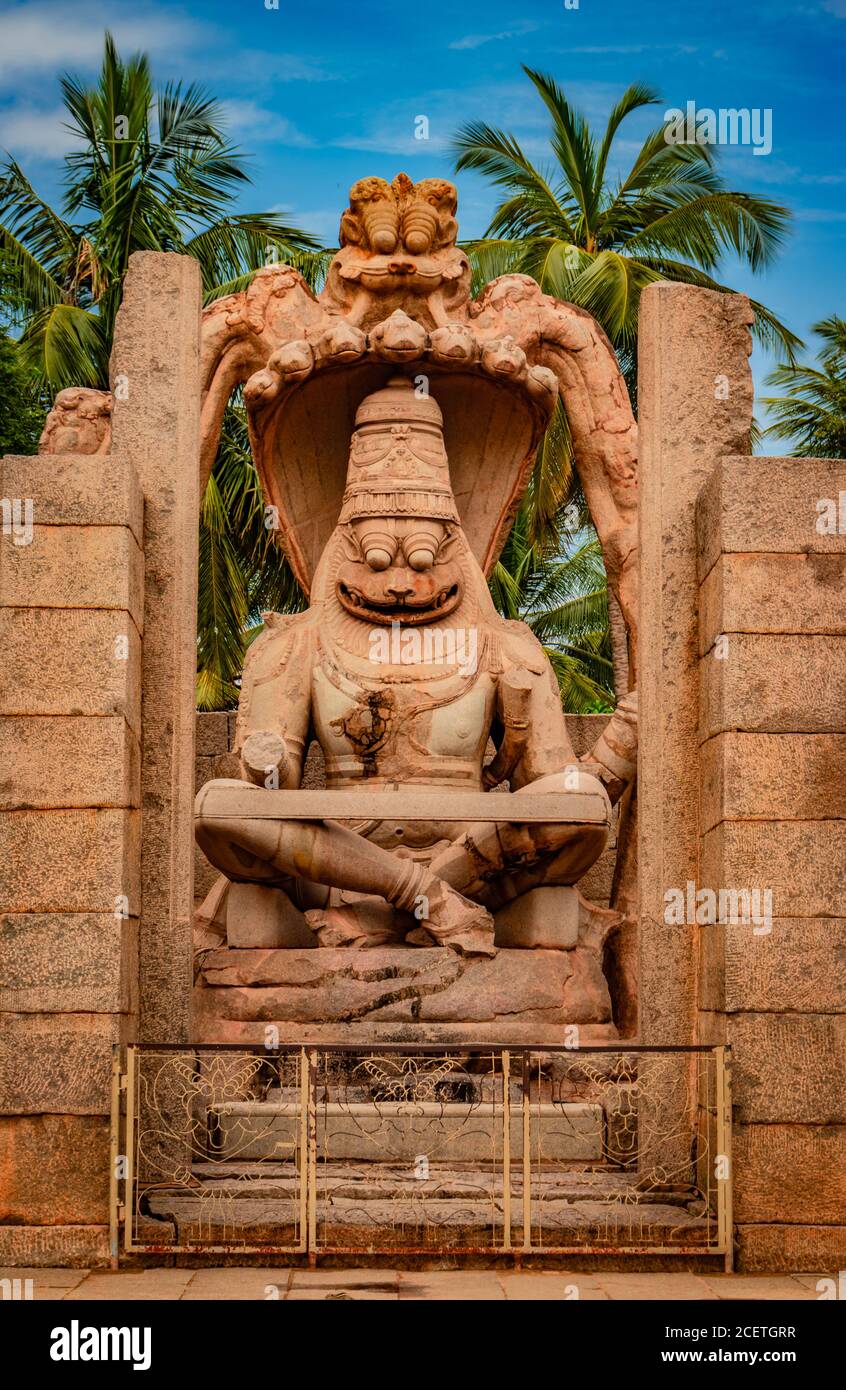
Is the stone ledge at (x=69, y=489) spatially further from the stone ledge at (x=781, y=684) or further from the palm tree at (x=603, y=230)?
the palm tree at (x=603, y=230)

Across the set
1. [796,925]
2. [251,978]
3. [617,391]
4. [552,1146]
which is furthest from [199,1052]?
[617,391]

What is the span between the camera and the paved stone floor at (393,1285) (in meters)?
6.38

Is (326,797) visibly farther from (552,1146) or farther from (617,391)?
(617,391)

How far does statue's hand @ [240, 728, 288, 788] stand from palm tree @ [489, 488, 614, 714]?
16446 mm

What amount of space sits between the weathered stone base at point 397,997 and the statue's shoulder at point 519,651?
5.04 feet

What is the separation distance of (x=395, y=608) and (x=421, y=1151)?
9.54 feet

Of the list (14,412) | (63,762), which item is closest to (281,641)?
(63,762)

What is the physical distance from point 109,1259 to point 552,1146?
1951mm

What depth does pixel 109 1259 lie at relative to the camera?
695 cm

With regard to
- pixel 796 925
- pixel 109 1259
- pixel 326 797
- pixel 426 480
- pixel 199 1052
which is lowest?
pixel 109 1259

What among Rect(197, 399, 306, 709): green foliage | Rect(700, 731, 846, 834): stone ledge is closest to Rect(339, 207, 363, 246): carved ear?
Rect(700, 731, 846, 834): stone ledge

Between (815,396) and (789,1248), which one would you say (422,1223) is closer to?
(789,1248)

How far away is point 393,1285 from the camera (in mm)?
6574

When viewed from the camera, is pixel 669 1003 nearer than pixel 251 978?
Yes
